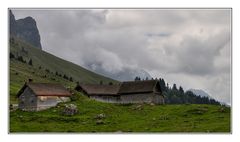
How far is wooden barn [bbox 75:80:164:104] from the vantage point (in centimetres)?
10669

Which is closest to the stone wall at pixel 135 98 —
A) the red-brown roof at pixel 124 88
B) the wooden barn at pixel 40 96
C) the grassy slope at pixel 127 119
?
the red-brown roof at pixel 124 88

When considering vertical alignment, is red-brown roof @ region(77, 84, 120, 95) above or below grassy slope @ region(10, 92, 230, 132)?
above

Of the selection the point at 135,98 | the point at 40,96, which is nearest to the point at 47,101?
the point at 40,96

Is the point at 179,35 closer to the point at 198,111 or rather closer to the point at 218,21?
the point at 218,21

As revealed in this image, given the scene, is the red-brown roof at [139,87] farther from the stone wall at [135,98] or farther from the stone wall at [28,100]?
the stone wall at [28,100]

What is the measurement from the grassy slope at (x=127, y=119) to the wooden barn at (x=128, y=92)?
15.5m

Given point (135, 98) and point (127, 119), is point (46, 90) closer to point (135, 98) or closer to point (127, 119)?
point (127, 119)

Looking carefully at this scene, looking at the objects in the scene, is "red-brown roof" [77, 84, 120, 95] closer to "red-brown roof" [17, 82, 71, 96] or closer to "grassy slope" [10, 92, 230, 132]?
"red-brown roof" [17, 82, 71, 96]

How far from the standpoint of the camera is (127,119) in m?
74.7

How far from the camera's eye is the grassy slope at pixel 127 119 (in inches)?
2496

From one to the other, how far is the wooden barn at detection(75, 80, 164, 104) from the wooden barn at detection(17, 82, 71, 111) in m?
20.5

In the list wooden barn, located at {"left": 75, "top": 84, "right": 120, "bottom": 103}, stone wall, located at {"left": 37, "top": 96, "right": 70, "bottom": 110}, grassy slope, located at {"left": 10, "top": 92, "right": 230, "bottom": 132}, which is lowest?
grassy slope, located at {"left": 10, "top": 92, "right": 230, "bottom": 132}

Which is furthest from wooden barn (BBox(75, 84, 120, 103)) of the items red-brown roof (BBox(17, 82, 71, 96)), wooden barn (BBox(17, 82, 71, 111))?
wooden barn (BBox(17, 82, 71, 111))

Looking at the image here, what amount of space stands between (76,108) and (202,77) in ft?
Result: 82.6
